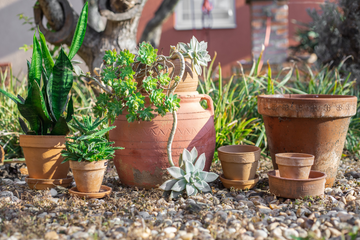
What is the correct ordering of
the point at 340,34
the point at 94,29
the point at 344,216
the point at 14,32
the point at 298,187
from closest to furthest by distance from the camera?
the point at 344,216
the point at 298,187
the point at 94,29
the point at 340,34
the point at 14,32

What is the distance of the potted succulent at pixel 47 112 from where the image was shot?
2.12 meters

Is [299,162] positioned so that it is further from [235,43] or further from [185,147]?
[235,43]

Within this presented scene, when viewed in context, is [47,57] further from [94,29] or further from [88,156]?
[94,29]

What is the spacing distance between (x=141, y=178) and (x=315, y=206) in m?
1.04

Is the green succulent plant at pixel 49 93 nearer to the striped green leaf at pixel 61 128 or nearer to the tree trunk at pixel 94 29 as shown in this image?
the striped green leaf at pixel 61 128

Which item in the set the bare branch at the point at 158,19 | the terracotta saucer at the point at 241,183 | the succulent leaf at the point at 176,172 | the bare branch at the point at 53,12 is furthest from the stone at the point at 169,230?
the bare branch at the point at 158,19

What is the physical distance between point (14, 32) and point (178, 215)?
7892mm

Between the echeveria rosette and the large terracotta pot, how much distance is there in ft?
0.36

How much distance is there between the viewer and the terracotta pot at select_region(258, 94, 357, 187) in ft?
6.69

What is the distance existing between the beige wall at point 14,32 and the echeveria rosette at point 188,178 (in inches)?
274

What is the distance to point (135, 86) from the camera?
1.97 metres

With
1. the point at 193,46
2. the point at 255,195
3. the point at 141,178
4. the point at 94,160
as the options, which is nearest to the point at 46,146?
the point at 94,160

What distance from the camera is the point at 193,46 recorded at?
203 cm

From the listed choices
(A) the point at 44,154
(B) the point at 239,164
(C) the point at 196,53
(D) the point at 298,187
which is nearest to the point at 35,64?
(A) the point at 44,154
